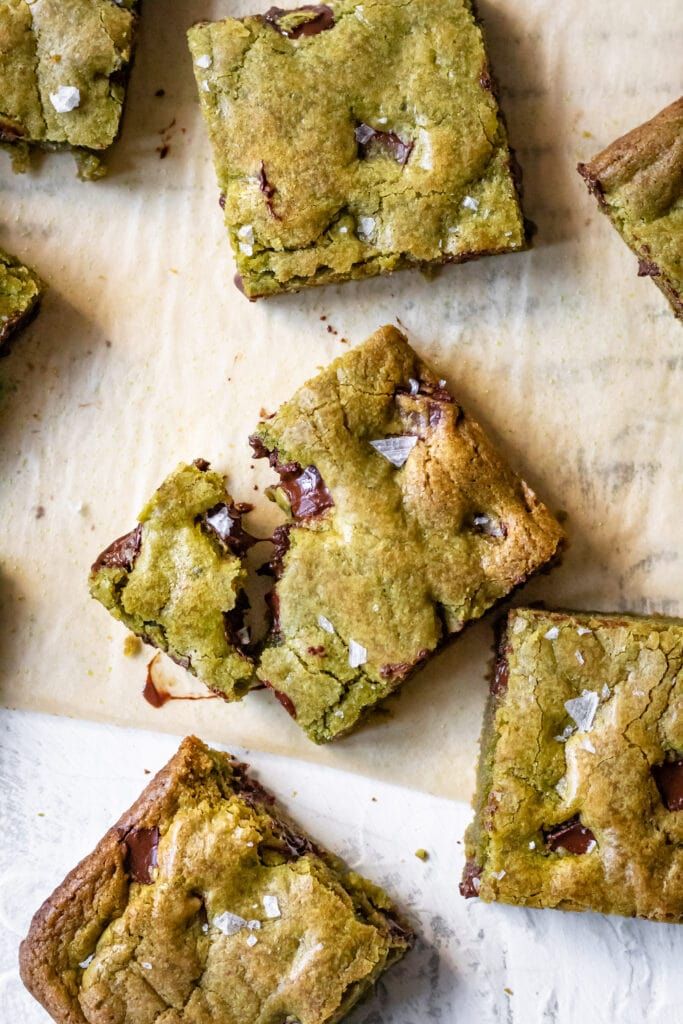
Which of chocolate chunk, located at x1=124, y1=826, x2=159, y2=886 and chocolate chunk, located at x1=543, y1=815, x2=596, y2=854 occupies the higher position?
chocolate chunk, located at x1=124, y1=826, x2=159, y2=886

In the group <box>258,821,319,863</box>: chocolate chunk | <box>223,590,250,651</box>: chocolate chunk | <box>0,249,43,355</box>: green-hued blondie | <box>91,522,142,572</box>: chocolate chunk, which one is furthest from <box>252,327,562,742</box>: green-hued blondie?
<box>0,249,43,355</box>: green-hued blondie

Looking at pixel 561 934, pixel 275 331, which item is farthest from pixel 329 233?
pixel 561 934

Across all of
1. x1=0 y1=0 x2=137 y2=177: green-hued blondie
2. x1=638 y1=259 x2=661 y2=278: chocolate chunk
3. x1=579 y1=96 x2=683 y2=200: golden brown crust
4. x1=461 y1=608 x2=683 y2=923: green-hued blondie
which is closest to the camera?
x1=461 y1=608 x2=683 y2=923: green-hued blondie

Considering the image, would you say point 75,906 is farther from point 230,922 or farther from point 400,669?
point 400,669

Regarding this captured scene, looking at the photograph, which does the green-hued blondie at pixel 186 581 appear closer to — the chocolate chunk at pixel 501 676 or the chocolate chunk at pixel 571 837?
the chocolate chunk at pixel 501 676

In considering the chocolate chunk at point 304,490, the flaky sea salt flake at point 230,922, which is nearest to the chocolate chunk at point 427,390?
the chocolate chunk at point 304,490

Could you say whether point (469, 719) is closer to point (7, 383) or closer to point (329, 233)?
point (329, 233)

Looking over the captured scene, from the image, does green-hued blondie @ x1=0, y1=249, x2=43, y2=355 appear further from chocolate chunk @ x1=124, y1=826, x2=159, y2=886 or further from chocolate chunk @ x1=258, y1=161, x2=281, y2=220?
chocolate chunk @ x1=124, y1=826, x2=159, y2=886
